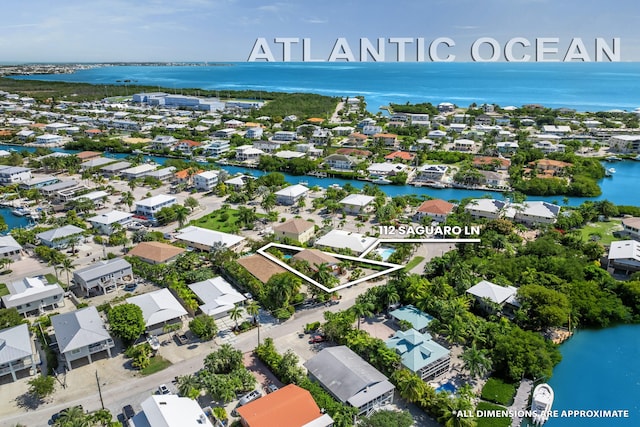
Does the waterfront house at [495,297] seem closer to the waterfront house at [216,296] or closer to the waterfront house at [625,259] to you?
the waterfront house at [625,259]

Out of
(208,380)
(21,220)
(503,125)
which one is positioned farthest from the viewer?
(503,125)

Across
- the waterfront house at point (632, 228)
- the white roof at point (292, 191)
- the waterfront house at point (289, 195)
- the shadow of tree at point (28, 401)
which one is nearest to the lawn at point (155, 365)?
the shadow of tree at point (28, 401)

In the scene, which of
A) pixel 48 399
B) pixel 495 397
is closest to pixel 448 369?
pixel 495 397

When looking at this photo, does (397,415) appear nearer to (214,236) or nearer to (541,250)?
(541,250)

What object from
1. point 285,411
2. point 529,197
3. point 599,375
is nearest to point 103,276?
point 285,411

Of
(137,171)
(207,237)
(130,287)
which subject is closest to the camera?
(130,287)

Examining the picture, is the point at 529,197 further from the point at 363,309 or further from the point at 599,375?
the point at 363,309

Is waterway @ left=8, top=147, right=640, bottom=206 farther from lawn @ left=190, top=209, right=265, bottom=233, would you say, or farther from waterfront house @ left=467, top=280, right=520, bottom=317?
waterfront house @ left=467, top=280, right=520, bottom=317
